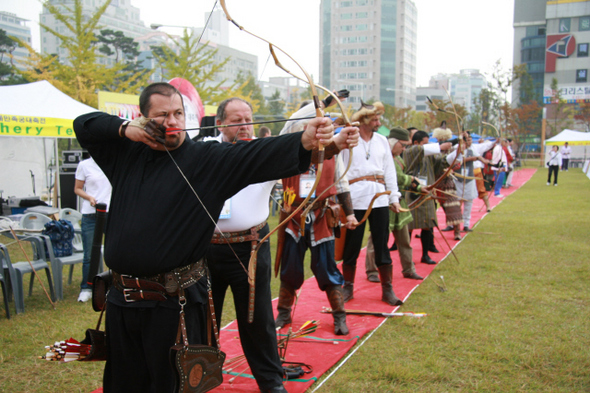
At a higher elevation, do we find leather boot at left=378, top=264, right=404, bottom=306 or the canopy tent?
the canopy tent

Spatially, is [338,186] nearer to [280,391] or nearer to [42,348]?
[280,391]

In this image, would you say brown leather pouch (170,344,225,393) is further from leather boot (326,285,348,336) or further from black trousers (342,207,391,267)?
black trousers (342,207,391,267)

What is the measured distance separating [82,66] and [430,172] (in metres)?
13.3

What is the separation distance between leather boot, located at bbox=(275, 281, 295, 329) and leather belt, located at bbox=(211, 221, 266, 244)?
4.49 feet

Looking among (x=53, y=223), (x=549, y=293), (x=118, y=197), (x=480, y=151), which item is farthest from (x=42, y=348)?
(x=480, y=151)

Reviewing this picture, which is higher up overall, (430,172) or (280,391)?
(430,172)

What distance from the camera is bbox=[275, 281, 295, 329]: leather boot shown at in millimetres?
4105

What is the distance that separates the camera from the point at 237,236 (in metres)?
2.79

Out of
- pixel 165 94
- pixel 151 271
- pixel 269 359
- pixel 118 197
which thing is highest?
pixel 165 94

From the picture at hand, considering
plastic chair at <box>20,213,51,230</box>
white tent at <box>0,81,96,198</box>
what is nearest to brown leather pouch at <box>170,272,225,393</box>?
plastic chair at <box>20,213,51,230</box>

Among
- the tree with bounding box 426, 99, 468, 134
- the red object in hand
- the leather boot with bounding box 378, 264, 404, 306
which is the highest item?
the tree with bounding box 426, 99, 468, 134

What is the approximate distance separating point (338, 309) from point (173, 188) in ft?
7.64

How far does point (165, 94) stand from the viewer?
2166mm

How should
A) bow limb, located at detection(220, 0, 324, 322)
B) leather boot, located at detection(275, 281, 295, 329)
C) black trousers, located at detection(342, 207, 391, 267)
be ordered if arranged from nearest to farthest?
bow limb, located at detection(220, 0, 324, 322), leather boot, located at detection(275, 281, 295, 329), black trousers, located at detection(342, 207, 391, 267)
